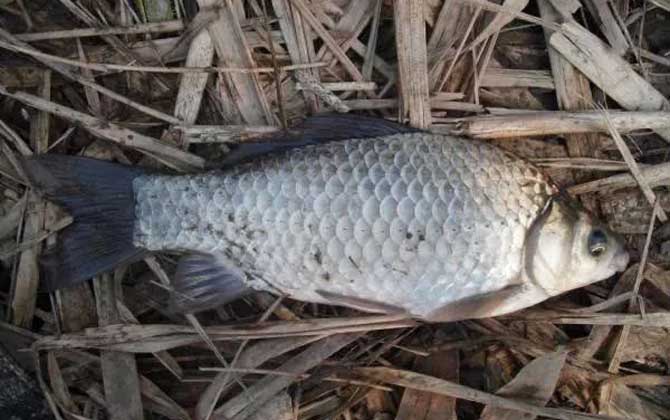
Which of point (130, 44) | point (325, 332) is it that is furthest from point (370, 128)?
point (130, 44)

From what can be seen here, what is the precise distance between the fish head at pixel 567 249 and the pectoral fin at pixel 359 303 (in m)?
0.57

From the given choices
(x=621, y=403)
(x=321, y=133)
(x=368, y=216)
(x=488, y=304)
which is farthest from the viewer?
(x=621, y=403)

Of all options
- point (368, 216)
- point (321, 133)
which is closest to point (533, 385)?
point (368, 216)

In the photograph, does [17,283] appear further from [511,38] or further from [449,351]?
[511,38]

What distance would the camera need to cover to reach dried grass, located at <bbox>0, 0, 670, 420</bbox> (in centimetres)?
275

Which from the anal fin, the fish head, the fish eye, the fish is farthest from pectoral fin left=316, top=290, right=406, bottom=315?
the fish eye

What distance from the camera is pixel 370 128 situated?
2.67 m

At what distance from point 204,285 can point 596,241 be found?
1609 millimetres

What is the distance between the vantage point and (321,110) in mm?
2855

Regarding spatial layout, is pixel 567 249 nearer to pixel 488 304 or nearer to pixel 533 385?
pixel 488 304

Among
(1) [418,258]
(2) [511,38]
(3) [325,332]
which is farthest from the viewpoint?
(2) [511,38]

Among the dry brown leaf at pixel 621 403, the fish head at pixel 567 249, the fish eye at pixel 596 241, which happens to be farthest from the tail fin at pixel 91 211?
the dry brown leaf at pixel 621 403

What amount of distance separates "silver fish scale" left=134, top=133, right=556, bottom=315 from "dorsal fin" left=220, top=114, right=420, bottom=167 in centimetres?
7

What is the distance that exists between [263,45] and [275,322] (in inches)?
48.5
